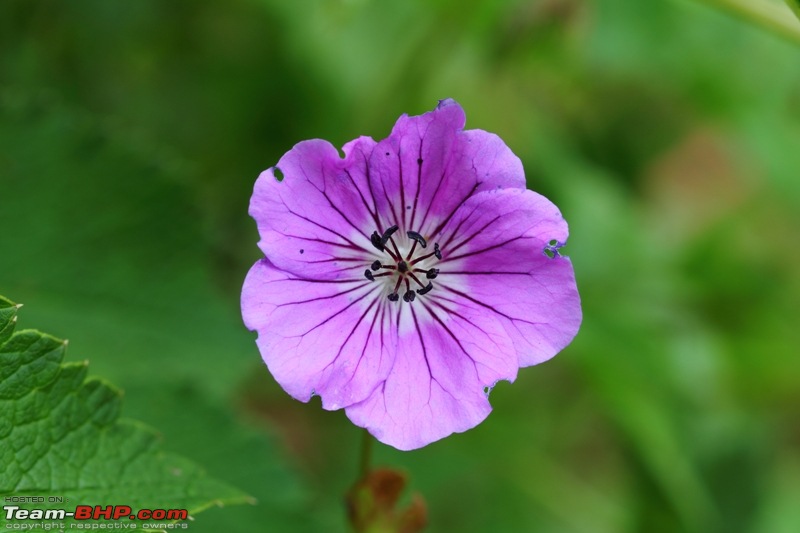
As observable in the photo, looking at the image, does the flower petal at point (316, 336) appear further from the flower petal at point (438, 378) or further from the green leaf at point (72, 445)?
the green leaf at point (72, 445)

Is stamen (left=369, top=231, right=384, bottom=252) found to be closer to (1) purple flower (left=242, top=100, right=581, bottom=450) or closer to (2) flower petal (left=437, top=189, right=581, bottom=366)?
(1) purple flower (left=242, top=100, right=581, bottom=450)

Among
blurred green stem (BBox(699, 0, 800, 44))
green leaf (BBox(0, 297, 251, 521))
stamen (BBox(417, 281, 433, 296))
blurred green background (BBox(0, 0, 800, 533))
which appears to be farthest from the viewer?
blurred green background (BBox(0, 0, 800, 533))

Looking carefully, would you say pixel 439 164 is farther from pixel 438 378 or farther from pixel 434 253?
pixel 438 378

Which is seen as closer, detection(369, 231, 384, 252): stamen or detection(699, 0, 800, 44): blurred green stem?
detection(369, 231, 384, 252): stamen

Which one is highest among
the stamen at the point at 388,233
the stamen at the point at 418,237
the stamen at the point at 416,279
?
the stamen at the point at 418,237

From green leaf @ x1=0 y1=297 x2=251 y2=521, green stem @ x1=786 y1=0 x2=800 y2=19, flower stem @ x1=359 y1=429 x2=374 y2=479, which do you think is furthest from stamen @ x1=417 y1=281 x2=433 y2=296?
green stem @ x1=786 y1=0 x2=800 y2=19

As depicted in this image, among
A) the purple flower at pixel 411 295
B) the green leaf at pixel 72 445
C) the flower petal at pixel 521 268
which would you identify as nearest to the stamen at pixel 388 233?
the purple flower at pixel 411 295
